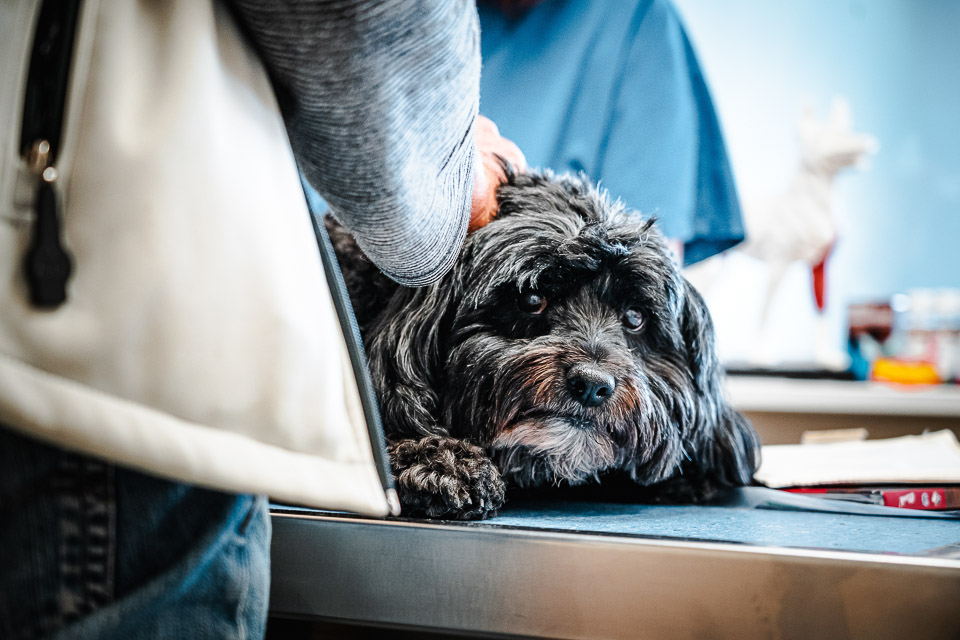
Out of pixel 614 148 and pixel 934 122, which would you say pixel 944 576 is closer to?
pixel 614 148

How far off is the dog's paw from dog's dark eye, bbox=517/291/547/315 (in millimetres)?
164

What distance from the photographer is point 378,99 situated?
1.34ft

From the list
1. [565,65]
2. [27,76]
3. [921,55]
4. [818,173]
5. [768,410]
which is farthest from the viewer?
[921,55]

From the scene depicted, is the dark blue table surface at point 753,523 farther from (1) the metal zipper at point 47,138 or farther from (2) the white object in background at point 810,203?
(2) the white object in background at point 810,203

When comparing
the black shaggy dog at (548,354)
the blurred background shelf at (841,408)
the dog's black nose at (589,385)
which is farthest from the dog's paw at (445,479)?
the blurred background shelf at (841,408)

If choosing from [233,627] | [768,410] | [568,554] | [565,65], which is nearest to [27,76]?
[233,627]

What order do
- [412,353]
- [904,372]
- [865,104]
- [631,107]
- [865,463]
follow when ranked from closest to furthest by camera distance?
[412,353] → [865,463] → [631,107] → [904,372] → [865,104]

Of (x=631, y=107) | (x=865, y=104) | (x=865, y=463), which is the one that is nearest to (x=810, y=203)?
(x=865, y=104)

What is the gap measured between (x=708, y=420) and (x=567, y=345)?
233 millimetres

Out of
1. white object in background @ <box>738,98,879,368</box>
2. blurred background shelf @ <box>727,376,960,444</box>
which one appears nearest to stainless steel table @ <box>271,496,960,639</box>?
blurred background shelf @ <box>727,376,960,444</box>

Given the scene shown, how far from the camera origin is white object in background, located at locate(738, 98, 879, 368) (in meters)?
2.35

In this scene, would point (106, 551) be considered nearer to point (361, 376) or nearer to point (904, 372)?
point (361, 376)

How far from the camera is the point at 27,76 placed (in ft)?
1.15

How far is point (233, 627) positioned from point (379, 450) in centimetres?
14
